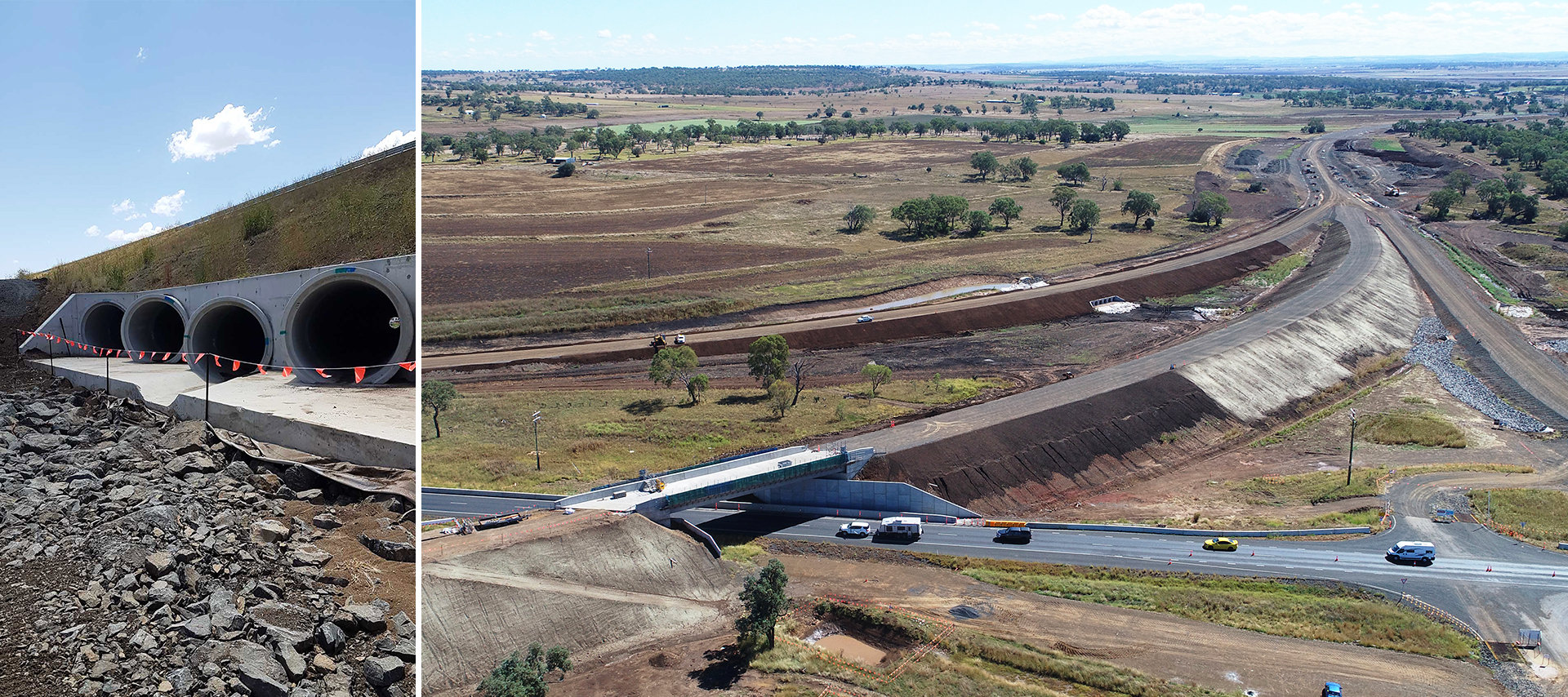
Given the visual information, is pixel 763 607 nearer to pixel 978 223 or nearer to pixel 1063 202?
pixel 978 223

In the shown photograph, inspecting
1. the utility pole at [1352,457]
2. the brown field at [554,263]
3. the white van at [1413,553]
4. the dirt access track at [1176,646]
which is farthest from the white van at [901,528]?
the brown field at [554,263]

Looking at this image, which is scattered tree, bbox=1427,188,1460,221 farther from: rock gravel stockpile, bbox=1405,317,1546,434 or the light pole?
the light pole

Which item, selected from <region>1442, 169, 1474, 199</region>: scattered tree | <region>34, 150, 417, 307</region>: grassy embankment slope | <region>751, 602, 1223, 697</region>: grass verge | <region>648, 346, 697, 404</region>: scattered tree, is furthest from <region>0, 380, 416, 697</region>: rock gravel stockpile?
<region>1442, 169, 1474, 199</region>: scattered tree

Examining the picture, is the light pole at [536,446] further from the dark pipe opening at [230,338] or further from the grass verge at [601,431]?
the dark pipe opening at [230,338]

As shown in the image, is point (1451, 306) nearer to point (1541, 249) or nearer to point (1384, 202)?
point (1541, 249)

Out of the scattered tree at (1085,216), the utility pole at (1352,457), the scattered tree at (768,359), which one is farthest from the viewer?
the scattered tree at (1085,216)

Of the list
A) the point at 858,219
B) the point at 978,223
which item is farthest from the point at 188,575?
the point at 978,223
